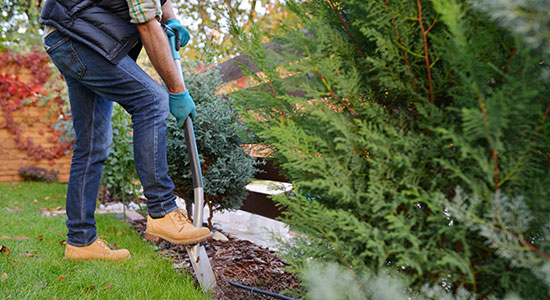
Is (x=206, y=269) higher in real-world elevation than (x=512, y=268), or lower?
lower

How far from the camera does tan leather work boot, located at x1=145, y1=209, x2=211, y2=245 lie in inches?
69.6

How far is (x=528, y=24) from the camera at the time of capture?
73cm

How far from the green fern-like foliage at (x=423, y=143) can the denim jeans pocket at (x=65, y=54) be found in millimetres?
1132

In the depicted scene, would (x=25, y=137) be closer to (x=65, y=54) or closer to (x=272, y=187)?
(x=65, y=54)

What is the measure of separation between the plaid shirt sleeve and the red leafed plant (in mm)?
7168

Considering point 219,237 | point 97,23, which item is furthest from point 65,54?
point 219,237

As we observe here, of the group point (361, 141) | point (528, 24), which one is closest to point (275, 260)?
point (361, 141)

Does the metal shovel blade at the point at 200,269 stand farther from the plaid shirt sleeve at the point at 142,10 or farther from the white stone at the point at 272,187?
the plaid shirt sleeve at the point at 142,10

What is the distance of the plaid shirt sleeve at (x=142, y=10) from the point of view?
1.65 m

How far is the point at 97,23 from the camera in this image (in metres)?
1.80

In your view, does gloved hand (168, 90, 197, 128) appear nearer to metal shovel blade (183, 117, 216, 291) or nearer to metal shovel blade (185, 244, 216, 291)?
metal shovel blade (183, 117, 216, 291)

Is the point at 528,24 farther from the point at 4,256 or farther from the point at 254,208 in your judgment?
the point at 254,208

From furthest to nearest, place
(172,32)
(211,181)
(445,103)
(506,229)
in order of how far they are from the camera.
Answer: (211,181), (172,32), (445,103), (506,229)

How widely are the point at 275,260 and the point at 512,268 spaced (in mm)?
1808
